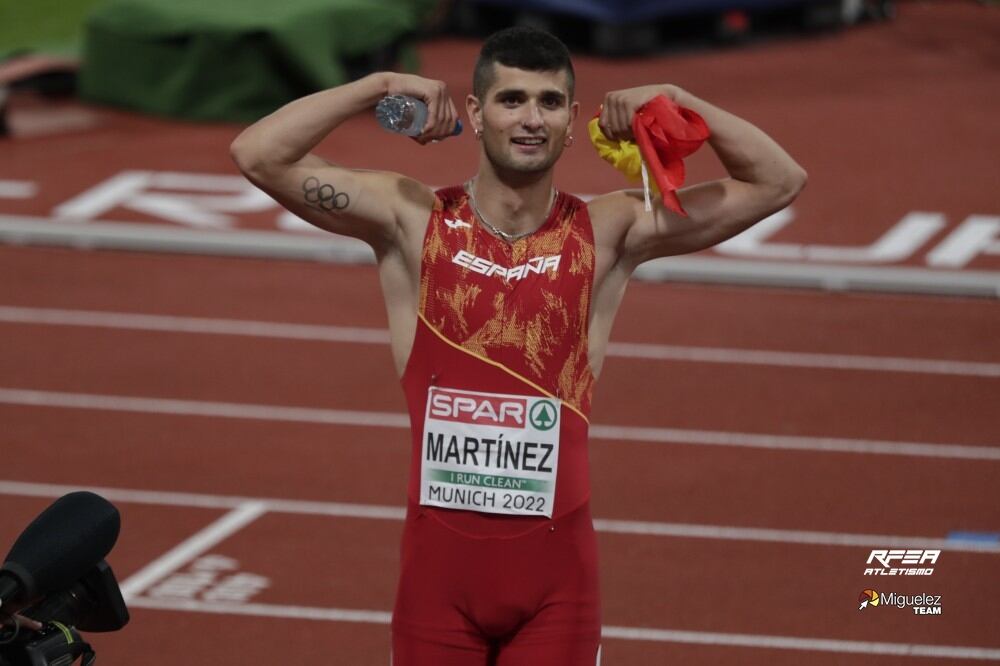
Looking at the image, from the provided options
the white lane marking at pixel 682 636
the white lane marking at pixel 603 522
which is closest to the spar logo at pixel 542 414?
the white lane marking at pixel 682 636

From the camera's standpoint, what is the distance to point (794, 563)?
6934 millimetres

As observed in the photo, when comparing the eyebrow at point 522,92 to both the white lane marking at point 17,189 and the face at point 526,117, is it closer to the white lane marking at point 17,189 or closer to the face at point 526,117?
the face at point 526,117

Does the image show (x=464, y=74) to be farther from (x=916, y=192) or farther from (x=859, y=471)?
(x=859, y=471)

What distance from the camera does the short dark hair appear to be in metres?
4.05

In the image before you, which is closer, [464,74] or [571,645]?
[571,645]

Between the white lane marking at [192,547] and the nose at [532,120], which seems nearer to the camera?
the nose at [532,120]

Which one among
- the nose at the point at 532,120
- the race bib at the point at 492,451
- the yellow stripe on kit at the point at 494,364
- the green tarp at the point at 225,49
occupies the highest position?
the nose at the point at 532,120

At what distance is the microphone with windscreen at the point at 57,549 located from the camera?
2852 millimetres

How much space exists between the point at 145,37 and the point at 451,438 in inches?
428

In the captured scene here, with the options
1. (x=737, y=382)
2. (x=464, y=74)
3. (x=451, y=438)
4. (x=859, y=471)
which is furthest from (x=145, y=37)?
(x=451, y=438)

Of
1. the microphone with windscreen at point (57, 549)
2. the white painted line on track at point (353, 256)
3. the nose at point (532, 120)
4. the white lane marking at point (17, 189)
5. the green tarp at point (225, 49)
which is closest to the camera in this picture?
the microphone with windscreen at point (57, 549)

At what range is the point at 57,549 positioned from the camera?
9.45 feet

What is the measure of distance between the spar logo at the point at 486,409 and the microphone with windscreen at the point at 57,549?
1246 mm

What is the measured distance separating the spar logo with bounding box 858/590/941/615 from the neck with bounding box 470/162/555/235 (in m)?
2.98
